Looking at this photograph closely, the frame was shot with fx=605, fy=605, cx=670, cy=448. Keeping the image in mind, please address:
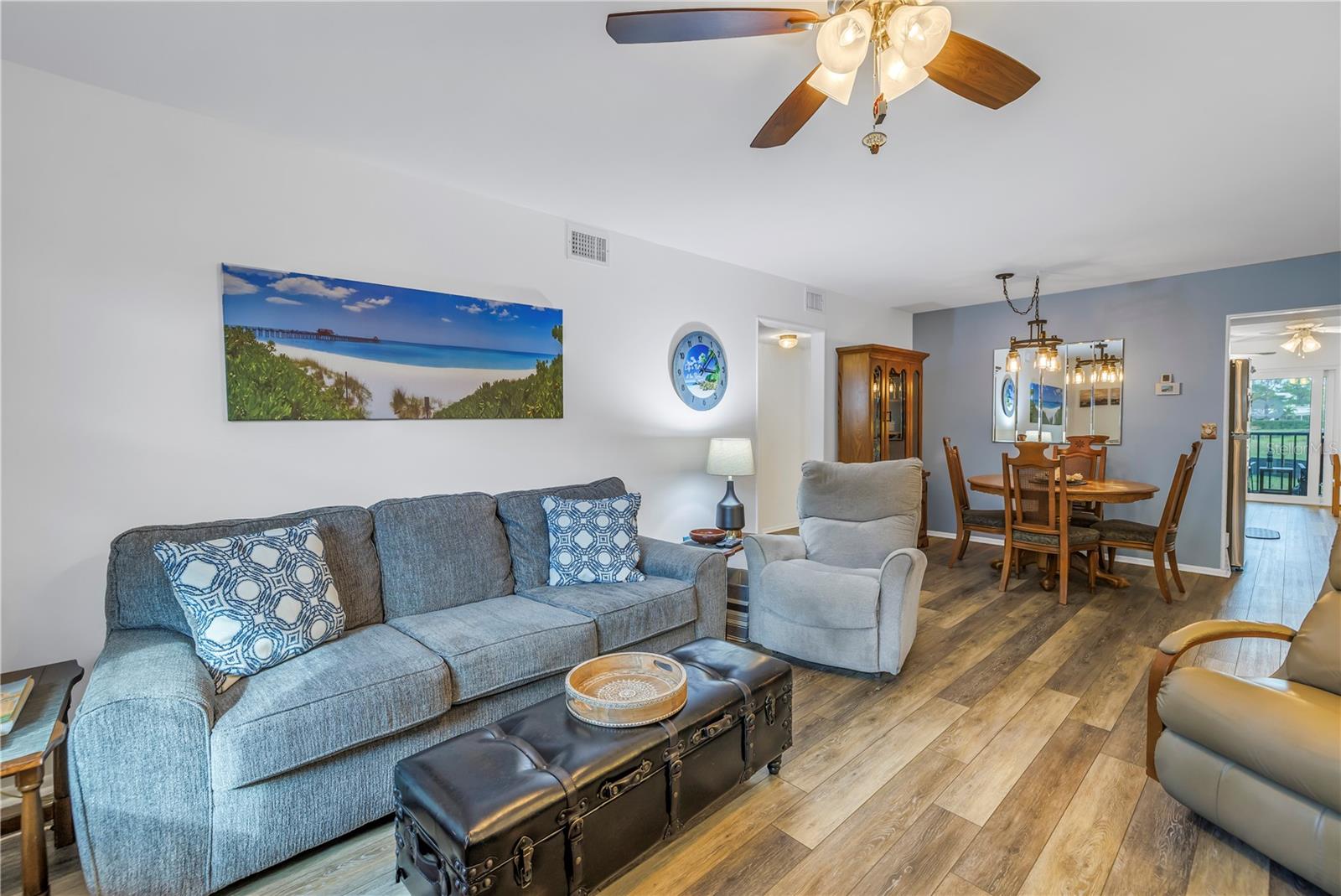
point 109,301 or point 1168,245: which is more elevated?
point 1168,245

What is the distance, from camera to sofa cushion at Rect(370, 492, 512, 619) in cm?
244

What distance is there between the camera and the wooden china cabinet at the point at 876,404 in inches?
207

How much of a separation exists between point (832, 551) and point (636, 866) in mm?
2098

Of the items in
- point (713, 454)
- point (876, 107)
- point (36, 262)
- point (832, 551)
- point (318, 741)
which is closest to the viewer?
point (876, 107)

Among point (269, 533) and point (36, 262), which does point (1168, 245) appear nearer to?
point (269, 533)

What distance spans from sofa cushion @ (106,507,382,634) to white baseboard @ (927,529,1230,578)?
454cm

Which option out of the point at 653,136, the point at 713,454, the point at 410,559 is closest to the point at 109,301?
the point at 410,559

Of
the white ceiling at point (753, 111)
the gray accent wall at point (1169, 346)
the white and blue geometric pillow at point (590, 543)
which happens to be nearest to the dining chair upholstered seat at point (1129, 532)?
the gray accent wall at point (1169, 346)

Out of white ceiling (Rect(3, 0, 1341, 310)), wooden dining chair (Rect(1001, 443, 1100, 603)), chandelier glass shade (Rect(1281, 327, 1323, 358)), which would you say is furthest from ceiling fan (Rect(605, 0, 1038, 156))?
chandelier glass shade (Rect(1281, 327, 1323, 358))

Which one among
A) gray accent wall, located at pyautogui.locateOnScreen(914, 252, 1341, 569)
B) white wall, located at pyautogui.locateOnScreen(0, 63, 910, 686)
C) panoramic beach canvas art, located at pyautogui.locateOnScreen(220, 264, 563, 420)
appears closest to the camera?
white wall, located at pyautogui.locateOnScreen(0, 63, 910, 686)

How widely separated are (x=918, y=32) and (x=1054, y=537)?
12.2 feet

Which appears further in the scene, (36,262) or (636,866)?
(36,262)

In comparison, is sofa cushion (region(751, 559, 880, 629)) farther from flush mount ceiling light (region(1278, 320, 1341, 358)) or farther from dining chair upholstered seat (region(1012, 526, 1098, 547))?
flush mount ceiling light (region(1278, 320, 1341, 358))

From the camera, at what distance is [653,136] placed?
8.08 ft
